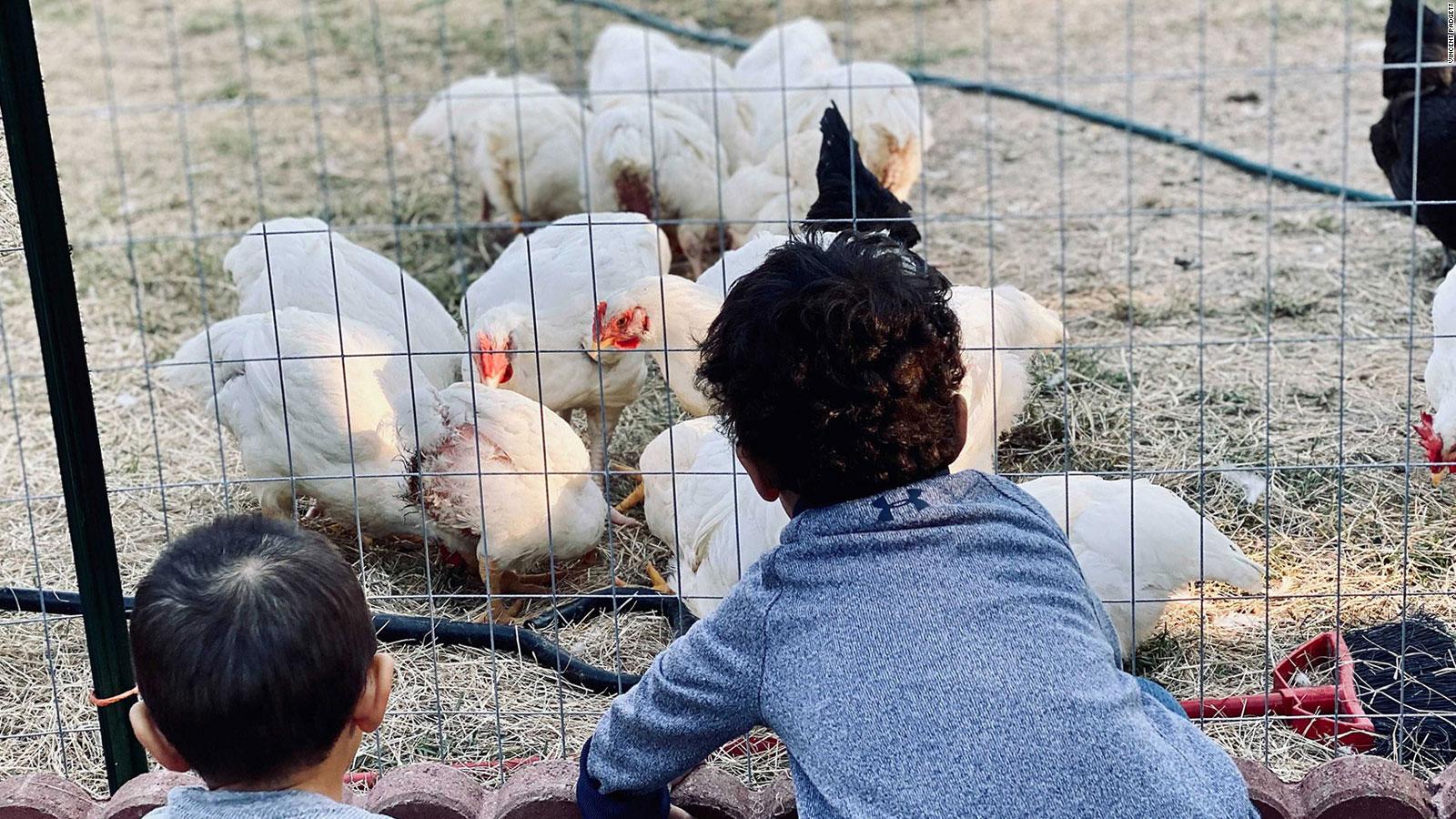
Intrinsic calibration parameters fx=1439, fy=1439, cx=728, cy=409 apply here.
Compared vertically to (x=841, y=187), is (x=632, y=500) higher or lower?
lower

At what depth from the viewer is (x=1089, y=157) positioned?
6832 millimetres

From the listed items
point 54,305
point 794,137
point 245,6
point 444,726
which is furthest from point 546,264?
point 245,6

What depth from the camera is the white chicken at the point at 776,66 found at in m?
6.08

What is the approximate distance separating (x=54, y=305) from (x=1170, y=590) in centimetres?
230

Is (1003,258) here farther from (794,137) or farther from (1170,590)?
(1170,590)

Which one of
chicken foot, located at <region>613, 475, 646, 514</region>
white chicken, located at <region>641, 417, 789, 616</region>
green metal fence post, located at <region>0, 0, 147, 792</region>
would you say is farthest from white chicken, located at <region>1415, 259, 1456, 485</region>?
green metal fence post, located at <region>0, 0, 147, 792</region>

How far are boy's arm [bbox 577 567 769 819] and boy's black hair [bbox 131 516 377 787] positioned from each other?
401 mm

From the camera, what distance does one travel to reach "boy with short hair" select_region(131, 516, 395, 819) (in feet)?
5.07

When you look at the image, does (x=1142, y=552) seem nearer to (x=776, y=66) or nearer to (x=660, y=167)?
(x=660, y=167)

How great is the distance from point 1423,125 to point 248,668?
459 centimetres

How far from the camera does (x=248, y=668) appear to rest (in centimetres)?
154

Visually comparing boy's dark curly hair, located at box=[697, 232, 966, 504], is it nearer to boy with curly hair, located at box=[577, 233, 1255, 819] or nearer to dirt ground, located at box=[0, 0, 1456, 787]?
boy with curly hair, located at box=[577, 233, 1255, 819]

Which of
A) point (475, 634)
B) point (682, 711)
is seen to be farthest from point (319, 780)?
point (475, 634)

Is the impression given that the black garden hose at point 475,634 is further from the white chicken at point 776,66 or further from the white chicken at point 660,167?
the white chicken at point 776,66
